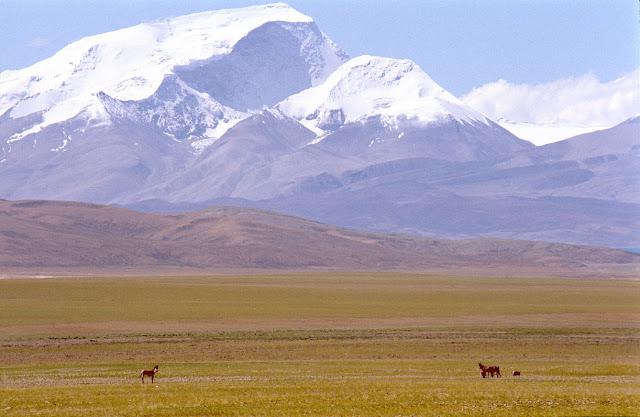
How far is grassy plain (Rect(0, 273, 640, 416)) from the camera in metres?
37.9

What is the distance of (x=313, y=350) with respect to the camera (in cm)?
6556

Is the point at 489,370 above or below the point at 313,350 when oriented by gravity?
below

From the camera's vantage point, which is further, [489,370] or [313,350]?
[313,350]

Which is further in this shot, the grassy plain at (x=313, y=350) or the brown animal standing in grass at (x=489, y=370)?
the brown animal standing in grass at (x=489, y=370)

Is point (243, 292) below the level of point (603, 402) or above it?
above

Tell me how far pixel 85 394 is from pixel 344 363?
18.2 metres

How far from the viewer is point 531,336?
7619 cm

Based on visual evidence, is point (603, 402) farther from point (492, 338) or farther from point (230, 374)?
point (492, 338)

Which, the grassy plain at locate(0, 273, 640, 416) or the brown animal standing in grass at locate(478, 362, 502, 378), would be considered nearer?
the grassy plain at locate(0, 273, 640, 416)

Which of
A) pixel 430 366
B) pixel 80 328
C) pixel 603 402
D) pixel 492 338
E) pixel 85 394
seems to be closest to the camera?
pixel 603 402

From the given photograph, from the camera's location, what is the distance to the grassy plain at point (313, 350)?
37.9 meters

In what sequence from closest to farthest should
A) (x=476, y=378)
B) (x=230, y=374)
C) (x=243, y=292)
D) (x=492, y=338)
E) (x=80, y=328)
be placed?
1. (x=476, y=378)
2. (x=230, y=374)
3. (x=492, y=338)
4. (x=80, y=328)
5. (x=243, y=292)

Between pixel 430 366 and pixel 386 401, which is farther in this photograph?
pixel 430 366

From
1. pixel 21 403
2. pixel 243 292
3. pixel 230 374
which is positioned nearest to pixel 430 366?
pixel 230 374
